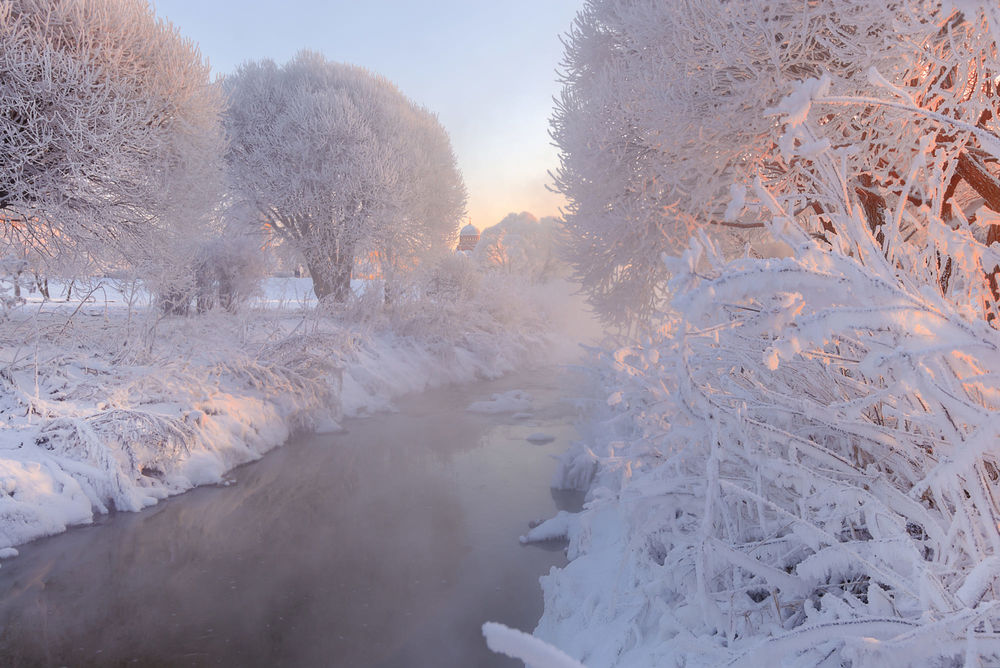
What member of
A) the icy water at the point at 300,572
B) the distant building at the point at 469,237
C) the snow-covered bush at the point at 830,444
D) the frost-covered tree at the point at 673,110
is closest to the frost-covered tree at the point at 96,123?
the icy water at the point at 300,572

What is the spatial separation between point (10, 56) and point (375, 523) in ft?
25.2

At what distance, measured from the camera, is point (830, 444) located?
2.24m

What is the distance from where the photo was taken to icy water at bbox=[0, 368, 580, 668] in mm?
4168

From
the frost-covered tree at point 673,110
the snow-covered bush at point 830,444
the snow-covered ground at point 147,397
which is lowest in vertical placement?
the snow-covered ground at point 147,397

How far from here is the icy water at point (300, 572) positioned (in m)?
4.17

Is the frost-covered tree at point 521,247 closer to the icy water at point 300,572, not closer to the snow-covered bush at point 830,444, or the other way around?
the icy water at point 300,572

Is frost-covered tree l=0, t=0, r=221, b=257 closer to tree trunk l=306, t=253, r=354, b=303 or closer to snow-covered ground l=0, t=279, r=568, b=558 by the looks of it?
snow-covered ground l=0, t=279, r=568, b=558

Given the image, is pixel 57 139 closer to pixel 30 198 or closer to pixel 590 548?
pixel 30 198

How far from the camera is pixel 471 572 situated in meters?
5.29

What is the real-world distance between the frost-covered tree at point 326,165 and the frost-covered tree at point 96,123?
6819 millimetres

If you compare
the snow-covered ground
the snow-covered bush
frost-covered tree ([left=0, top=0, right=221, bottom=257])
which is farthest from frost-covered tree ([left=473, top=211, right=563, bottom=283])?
the snow-covered bush

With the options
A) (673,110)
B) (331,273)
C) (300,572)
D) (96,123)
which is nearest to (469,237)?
(331,273)

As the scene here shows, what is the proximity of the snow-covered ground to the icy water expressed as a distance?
0.39 m

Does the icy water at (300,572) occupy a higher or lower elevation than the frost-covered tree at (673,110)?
lower
